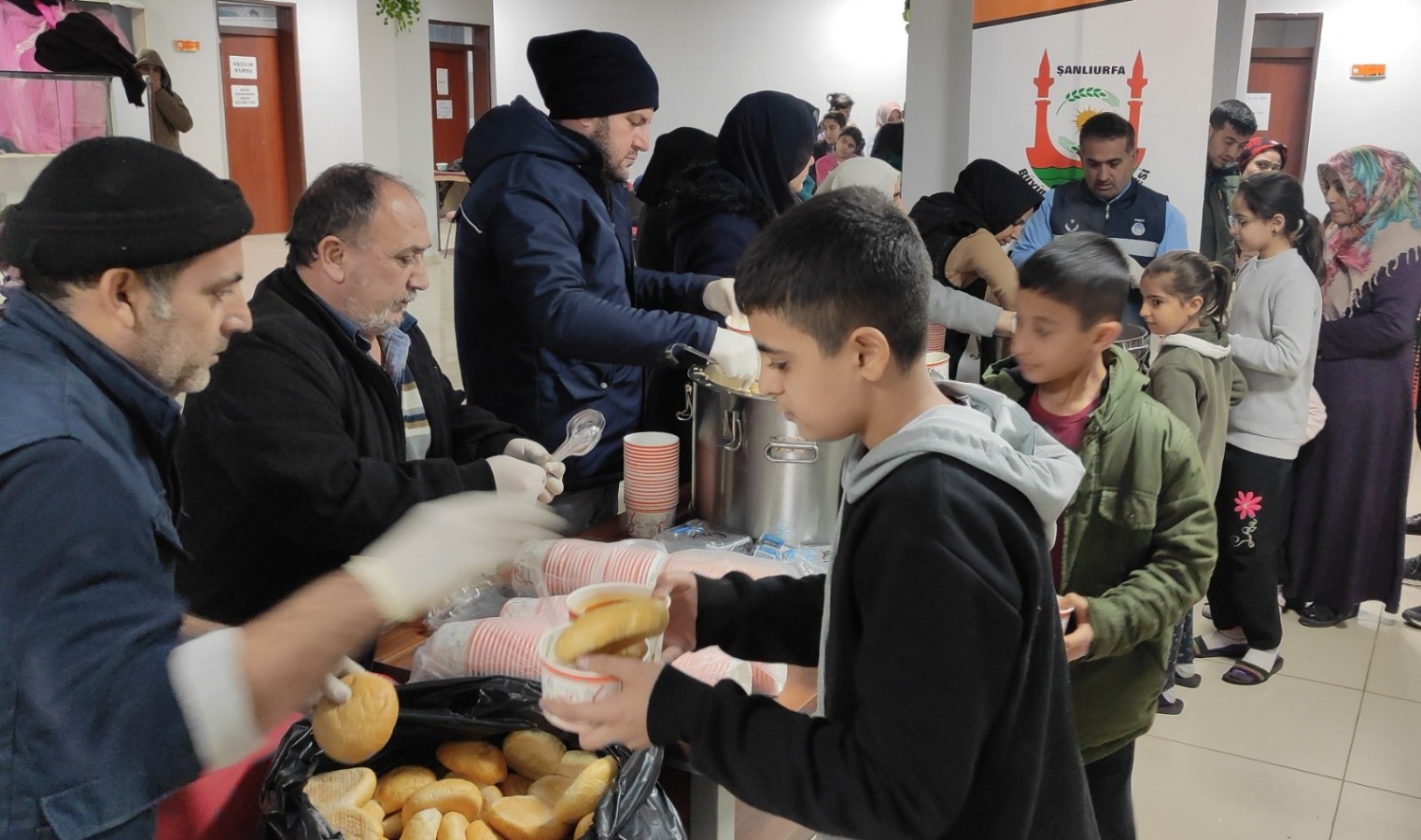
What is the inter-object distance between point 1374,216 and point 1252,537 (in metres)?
1.09

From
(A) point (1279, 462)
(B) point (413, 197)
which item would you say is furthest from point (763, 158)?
(A) point (1279, 462)

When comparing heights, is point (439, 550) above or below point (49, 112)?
below

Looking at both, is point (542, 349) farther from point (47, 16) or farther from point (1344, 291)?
point (47, 16)

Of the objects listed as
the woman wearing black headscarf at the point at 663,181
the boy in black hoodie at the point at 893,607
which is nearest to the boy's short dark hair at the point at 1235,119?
the woman wearing black headscarf at the point at 663,181

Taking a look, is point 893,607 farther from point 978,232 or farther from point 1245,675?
point 1245,675

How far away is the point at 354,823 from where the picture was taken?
4.31 feet

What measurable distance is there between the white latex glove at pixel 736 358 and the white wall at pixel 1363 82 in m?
8.08

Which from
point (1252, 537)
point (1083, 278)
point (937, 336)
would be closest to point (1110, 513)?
point (1083, 278)

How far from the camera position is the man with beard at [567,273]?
2.28 m

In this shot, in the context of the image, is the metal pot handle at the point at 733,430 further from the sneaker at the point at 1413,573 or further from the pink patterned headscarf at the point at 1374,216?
the sneaker at the point at 1413,573

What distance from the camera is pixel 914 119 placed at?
457cm

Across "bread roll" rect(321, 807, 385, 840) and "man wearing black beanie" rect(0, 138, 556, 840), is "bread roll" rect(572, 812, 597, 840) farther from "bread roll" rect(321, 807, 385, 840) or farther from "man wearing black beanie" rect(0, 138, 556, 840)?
"man wearing black beanie" rect(0, 138, 556, 840)

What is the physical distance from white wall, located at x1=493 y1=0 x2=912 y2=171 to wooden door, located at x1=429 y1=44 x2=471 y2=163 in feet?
4.47

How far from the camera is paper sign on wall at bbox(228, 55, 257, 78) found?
12.2 meters
